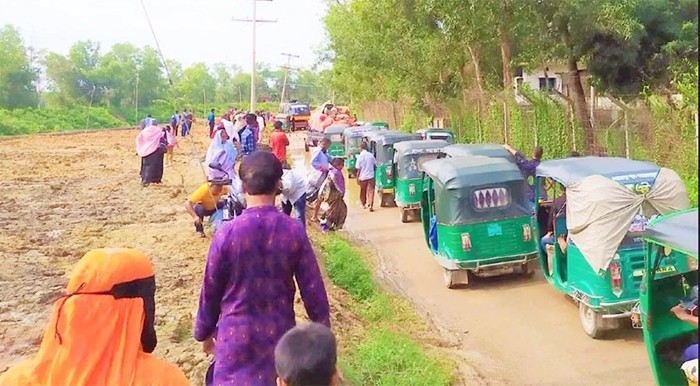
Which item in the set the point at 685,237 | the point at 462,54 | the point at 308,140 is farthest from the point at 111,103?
the point at 685,237

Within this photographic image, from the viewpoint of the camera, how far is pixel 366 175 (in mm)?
17406

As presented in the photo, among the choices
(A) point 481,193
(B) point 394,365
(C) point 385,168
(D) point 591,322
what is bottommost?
(B) point 394,365

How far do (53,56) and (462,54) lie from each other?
4970 centimetres

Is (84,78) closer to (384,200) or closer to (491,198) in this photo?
(384,200)

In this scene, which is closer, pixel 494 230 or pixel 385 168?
pixel 494 230

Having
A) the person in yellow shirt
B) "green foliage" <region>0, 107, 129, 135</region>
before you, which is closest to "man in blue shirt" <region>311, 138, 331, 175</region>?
the person in yellow shirt

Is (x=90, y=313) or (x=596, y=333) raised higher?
(x=90, y=313)

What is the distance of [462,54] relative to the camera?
26.1 m

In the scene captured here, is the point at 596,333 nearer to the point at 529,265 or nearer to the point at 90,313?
the point at 529,265

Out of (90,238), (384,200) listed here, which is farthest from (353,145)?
(90,238)

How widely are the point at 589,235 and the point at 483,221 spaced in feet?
8.95

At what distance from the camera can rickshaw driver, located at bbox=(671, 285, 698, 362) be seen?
4805 mm

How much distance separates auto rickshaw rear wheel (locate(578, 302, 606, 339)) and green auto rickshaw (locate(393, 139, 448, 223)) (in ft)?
25.3

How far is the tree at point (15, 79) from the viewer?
181 ft
